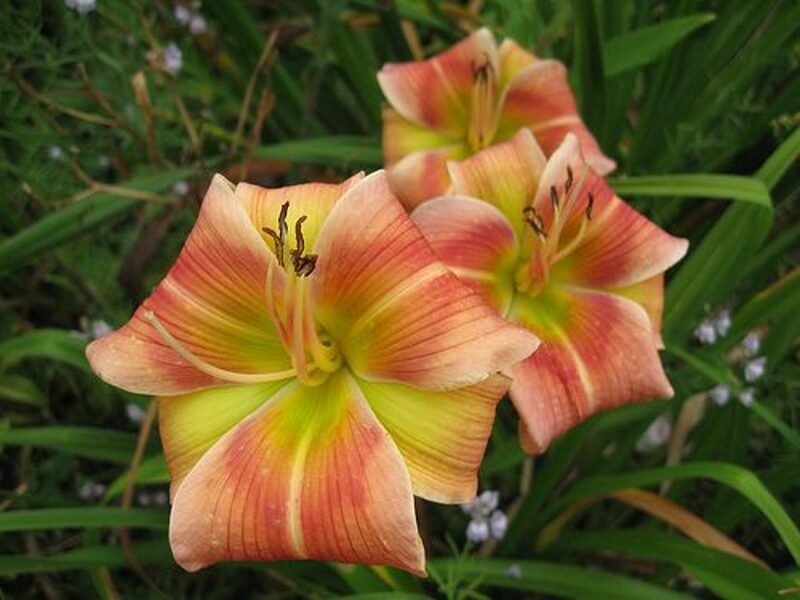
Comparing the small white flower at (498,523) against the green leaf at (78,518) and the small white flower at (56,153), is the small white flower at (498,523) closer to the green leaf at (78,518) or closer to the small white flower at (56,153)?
the green leaf at (78,518)

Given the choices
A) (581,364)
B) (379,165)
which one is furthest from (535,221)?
(379,165)

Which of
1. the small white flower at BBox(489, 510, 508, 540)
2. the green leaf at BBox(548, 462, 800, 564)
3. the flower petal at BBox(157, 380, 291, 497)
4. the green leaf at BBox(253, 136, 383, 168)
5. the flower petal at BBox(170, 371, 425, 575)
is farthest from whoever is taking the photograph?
the green leaf at BBox(253, 136, 383, 168)

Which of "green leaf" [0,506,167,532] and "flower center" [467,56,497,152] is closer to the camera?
"green leaf" [0,506,167,532]

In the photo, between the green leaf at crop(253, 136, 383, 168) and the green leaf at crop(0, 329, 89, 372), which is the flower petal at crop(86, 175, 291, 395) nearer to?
the green leaf at crop(0, 329, 89, 372)

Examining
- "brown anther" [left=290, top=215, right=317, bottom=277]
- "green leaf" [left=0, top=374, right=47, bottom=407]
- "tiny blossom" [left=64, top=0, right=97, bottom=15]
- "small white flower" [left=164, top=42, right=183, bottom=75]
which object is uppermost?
A: "tiny blossom" [left=64, top=0, right=97, bottom=15]

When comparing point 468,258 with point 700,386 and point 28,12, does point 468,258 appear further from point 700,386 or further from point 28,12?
point 28,12

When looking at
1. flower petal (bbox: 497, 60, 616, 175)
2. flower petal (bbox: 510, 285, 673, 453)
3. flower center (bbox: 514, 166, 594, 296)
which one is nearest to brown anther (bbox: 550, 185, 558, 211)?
flower center (bbox: 514, 166, 594, 296)

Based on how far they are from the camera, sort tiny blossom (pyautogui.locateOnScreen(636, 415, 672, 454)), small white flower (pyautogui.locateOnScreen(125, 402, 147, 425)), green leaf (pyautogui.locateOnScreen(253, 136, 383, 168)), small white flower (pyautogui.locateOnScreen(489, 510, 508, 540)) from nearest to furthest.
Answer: small white flower (pyautogui.locateOnScreen(489, 510, 508, 540)), small white flower (pyautogui.locateOnScreen(125, 402, 147, 425)), green leaf (pyautogui.locateOnScreen(253, 136, 383, 168)), tiny blossom (pyautogui.locateOnScreen(636, 415, 672, 454))
